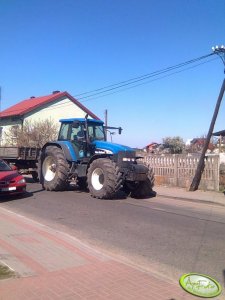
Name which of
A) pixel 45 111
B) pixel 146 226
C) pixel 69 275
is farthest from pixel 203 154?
pixel 45 111

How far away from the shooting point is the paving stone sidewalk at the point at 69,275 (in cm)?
467

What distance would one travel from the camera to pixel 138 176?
1349cm

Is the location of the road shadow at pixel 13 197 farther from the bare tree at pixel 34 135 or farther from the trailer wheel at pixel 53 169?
the bare tree at pixel 34 135

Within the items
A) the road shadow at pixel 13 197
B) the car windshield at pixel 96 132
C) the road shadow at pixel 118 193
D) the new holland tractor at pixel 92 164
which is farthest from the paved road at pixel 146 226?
the car windshield at pixel 96 132

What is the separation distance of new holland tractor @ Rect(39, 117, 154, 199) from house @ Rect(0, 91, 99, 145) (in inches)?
862

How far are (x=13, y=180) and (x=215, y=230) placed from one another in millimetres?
6756

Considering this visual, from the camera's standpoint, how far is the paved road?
21.4 feet

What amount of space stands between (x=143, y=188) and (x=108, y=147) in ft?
6.51

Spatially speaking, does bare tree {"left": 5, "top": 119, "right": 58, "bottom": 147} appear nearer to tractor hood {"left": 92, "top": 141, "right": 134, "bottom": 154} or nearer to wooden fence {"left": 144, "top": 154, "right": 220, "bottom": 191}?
wooden fence {"left": 144, "top": 154, "right": 220, "bottom": 191}

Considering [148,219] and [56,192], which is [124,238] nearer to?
[148,219]

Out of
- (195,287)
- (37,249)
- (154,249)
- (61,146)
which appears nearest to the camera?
(195,287)

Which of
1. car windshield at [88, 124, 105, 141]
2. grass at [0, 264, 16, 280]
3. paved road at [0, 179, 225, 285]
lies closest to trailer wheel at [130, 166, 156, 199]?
paved road at [0, 179, 225, 285]

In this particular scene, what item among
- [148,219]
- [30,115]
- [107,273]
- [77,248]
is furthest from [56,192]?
[30,115]

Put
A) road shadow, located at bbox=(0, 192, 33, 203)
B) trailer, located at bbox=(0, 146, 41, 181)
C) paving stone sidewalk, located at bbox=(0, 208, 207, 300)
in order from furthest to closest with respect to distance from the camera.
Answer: trailer, located at bbox=(0, 146, 41, 181), road shadow, located at bbox=(0, 192, 33, 203), paving stone sidewalk, located at bbox=(0, 208, 207, 300)
